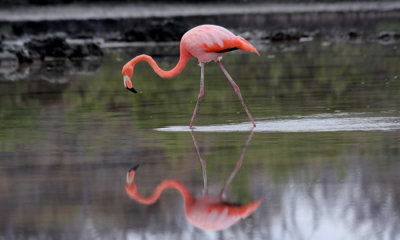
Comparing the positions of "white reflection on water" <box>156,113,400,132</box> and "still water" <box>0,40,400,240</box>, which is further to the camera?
"white reflection on water" <box>156,113,400,132</box>

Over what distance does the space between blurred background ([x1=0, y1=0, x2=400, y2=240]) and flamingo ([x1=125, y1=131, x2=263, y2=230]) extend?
0.07m

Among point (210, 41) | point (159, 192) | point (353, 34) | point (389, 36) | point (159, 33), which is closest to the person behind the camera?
point (159, 192)

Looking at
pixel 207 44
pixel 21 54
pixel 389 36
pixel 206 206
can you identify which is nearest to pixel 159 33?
pixel 389 36

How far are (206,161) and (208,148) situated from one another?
0.86 meters

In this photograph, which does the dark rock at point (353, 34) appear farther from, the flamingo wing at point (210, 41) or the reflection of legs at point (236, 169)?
the reflection of legs at point (236, 169)

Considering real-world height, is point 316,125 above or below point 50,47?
below

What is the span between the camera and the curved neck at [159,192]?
23.8 ft

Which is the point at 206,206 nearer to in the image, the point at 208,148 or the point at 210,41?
the point at 208,148

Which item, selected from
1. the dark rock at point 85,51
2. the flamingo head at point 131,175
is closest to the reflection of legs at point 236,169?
the flamingo head at point 131,175

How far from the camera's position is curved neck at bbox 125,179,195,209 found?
724 centimetres

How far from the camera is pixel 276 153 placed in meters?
9.24

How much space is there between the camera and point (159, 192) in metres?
7.55

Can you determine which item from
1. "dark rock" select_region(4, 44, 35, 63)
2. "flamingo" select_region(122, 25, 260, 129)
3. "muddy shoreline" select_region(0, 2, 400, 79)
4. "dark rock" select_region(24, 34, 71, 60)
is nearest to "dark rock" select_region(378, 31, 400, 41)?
"muddy shoreline" select_region(0, 2, 400, 79)

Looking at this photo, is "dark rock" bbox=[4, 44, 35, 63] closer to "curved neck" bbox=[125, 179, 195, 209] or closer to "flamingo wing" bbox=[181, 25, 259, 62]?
"flamingo wing" bbox=[181, 25, 259, 62]
